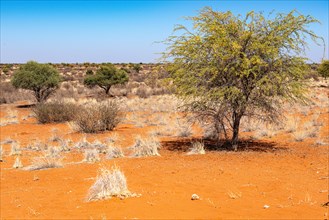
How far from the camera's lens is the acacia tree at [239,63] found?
1212 centimetres

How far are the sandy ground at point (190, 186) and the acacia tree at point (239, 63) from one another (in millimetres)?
1894

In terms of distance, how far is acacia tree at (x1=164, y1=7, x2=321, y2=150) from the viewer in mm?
12125

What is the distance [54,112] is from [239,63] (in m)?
13.9

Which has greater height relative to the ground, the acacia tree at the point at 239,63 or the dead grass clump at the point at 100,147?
→ the acacia tree at the point at 239,63

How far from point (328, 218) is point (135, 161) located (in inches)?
259

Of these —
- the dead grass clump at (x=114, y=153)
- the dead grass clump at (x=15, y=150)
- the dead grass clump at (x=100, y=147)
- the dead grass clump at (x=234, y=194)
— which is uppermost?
the dead grass clump at (x=234, y=194)

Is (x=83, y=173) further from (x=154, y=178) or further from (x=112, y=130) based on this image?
(x=112, y=130)

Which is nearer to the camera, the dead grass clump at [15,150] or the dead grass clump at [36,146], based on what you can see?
the dead grass clump at [15,150]

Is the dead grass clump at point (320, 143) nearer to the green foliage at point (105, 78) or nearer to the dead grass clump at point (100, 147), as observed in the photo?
the dead grass clump at point (100, 147)

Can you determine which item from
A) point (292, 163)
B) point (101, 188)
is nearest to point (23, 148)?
point (101, 188)

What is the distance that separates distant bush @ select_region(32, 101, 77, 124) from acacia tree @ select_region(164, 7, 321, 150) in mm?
11736

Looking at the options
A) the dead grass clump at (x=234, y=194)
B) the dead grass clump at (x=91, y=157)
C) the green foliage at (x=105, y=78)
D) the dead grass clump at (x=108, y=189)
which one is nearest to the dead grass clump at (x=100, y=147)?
the dead grass clump at (x=91, y=157)

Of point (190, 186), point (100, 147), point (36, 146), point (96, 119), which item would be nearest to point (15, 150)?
point (36, 146)

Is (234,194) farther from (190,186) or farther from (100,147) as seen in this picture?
(100,147)
